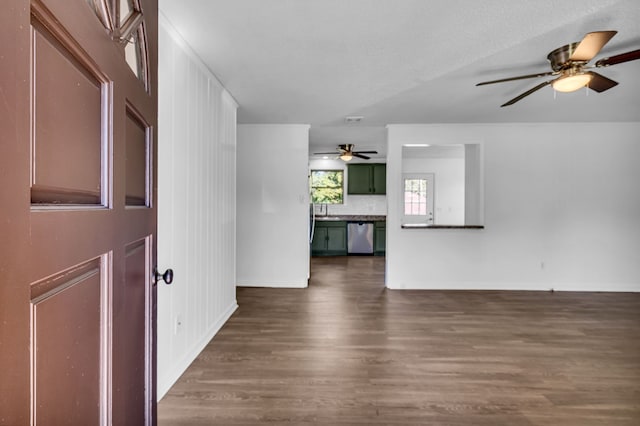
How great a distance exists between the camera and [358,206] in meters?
8.16

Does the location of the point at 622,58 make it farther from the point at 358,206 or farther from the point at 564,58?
the point at 358,206

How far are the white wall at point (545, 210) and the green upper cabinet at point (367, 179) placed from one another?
3.19 metres

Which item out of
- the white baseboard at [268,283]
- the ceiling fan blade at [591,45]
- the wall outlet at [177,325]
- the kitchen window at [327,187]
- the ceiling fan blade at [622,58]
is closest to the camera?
the ceiling fan blade at [591,45]

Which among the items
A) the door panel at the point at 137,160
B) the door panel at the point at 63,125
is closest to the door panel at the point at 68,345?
the door panel at the point at 63,125

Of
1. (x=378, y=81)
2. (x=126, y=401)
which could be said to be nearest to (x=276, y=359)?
(x=126, y=401)

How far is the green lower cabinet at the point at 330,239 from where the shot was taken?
740 cm

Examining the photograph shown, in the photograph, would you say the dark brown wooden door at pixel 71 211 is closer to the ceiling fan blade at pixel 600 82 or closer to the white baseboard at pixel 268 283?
the ceiling fan blade at pixel 600 82

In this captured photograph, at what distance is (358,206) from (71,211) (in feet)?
25.4

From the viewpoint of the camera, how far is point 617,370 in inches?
91.7

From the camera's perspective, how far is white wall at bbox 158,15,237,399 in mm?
1984

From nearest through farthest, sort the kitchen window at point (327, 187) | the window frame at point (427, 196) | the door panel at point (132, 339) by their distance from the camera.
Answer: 1. the door panel at point (132, 339)
2. the window frame at point (427, 196)
3. the kitchen window at point (327, 187)

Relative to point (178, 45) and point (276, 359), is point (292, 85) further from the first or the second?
point (276, 359)

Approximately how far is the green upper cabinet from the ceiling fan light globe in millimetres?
5449

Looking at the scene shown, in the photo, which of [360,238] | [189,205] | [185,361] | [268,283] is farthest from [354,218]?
[185,361]
